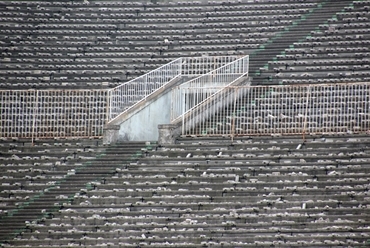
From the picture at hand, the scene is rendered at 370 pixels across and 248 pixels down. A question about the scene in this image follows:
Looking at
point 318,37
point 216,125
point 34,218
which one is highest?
point 318,37

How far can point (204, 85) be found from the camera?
149 feet

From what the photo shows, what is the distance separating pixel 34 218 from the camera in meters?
40.0

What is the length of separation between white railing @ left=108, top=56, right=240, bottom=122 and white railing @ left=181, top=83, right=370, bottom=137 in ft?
5.60

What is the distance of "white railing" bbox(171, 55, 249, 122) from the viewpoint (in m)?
44.4

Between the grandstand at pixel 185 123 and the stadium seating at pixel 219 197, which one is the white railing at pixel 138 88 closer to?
the grandstand at pixel 185 123

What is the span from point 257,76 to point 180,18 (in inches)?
230

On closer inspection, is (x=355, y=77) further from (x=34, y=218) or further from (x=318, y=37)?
(x=34, y=218)

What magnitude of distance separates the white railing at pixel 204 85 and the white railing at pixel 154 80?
19.0 inches

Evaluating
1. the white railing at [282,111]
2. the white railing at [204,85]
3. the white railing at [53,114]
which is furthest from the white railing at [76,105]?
the white railing at [282,111]

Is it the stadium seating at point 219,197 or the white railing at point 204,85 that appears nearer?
the stadium seating at point 219,197

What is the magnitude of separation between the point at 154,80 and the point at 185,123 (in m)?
2.77

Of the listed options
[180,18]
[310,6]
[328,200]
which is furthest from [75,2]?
[328,200]

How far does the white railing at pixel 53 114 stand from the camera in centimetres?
4525

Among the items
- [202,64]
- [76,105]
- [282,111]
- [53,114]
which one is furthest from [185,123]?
[53,114]
